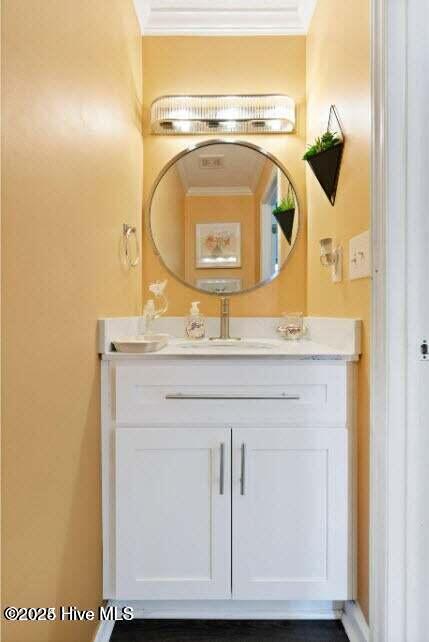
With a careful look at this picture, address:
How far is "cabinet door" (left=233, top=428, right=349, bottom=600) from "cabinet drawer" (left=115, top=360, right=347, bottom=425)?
6 centimetres

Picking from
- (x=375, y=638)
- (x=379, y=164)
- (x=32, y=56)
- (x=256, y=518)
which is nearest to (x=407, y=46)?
(x=379, y=164)

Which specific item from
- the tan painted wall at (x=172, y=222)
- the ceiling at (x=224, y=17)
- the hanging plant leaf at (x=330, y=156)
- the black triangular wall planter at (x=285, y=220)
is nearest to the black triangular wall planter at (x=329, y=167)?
the hanging plant leaf at (x=330, y=156)

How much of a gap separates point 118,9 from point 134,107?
0.36m

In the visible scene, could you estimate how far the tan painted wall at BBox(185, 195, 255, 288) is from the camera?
198 cm

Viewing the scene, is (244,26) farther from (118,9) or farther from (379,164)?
(379,164)

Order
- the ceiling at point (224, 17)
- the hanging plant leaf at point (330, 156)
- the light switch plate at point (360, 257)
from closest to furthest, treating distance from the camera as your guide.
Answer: the light switch plate at point (360, 257) < the hanging plant leaf at point (330, 156) < the ceiling at point (224, 17)

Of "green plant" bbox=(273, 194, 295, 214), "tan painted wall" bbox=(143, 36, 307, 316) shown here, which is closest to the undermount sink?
"tan painted wall" bbox=(143, 36, 307, 316)

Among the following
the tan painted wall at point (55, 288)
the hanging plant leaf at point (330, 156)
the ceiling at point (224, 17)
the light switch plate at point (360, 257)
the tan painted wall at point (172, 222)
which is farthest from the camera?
the tan painted wall at point (172, 222)

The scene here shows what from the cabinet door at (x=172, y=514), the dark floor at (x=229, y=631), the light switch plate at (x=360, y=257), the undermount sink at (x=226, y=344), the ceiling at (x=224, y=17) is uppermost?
the ceiling at (x=224, y=17)

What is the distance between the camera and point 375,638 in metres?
1.14

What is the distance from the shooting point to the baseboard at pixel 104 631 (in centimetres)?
127

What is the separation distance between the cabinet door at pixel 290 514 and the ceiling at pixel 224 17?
1.81 metres

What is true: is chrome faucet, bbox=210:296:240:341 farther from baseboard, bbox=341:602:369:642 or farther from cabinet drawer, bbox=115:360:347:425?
baseboard, bbox=341:602:369:642

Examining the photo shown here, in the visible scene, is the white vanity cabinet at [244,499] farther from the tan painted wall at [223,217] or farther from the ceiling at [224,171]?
the ceiling at [224,171]
